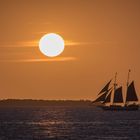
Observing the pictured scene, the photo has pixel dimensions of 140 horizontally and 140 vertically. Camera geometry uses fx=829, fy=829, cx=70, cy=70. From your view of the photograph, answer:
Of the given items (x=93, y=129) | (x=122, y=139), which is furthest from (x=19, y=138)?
(x=93, y=129)

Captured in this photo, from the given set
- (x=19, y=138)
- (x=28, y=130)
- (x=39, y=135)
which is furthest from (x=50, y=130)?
(x=19, y=138)

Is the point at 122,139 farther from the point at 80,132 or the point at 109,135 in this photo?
the point at 80,132

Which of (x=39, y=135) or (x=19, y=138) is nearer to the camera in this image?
(x=19, y=138)

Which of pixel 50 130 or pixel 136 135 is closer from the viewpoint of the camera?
pixel 136 135

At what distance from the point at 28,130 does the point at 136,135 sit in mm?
19277

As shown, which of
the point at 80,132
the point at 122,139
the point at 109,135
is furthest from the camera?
the point at 80,132

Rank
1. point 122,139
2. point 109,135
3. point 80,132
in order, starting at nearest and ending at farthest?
point 122,139
point 109,135
point 80,132

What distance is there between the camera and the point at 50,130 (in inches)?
4801

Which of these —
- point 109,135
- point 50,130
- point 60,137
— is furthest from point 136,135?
point 50,130

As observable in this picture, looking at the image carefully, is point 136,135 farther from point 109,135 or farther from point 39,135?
point 39,135

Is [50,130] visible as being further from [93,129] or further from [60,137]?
[60,137]

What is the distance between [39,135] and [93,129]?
14796 millimetres

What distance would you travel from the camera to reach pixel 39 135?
110 m

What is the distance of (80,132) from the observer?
379ft
